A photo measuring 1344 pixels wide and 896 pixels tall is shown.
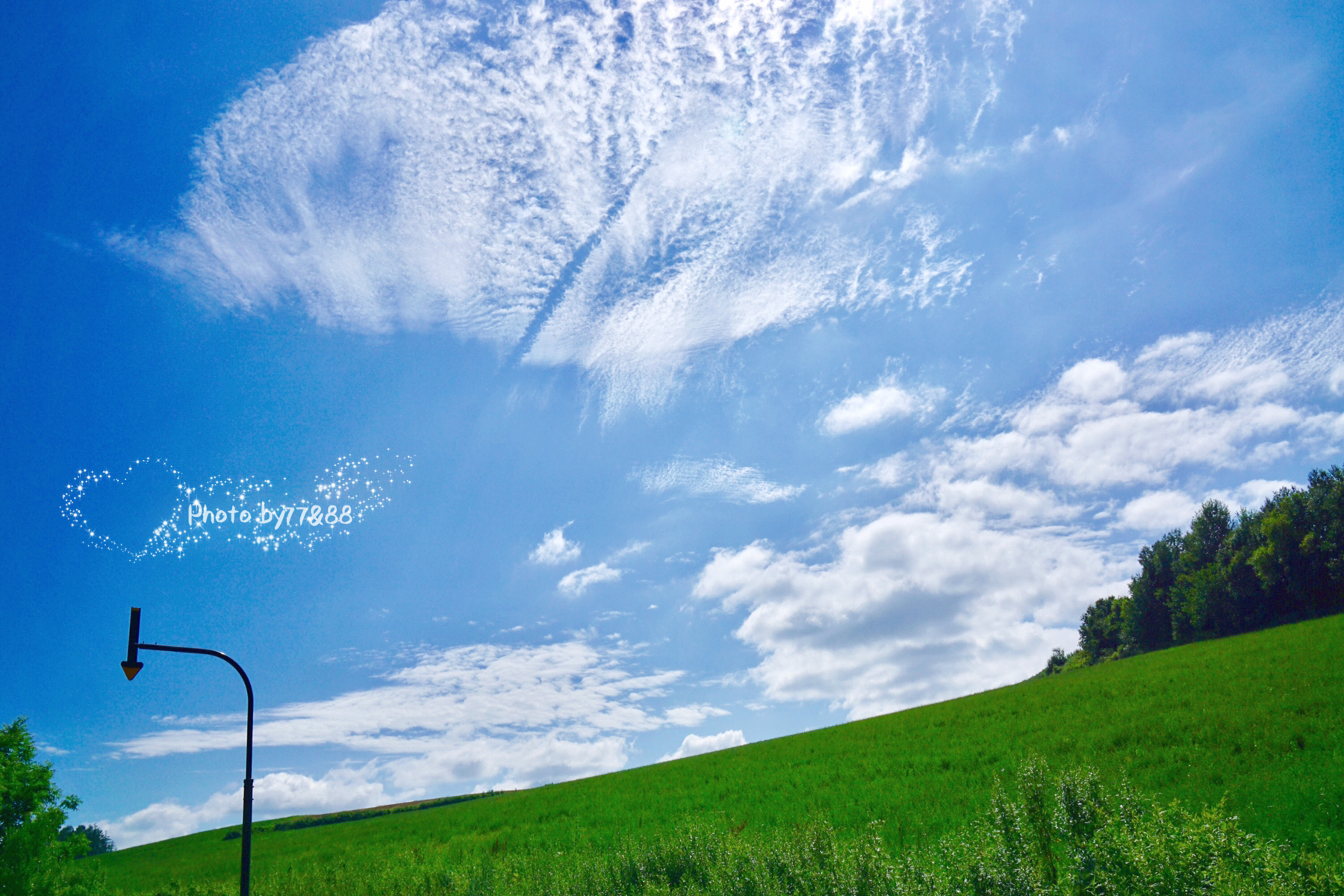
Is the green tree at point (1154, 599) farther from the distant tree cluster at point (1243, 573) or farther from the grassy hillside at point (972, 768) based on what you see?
the grassy hillside at point (972, 768)

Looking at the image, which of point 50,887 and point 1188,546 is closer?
point 50,887

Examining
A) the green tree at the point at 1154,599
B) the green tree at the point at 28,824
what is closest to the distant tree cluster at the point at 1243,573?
the green tree at the point at 1154,599

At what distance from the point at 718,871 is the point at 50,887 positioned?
1396 inches

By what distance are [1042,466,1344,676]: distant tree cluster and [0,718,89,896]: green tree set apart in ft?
293

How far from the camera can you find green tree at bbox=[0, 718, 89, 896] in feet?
101

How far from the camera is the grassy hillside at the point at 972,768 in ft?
66.5

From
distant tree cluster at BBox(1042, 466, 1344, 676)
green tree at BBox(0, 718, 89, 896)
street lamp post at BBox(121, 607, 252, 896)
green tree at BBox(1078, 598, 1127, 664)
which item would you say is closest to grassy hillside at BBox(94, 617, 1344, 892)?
green tree at BBox(0, 718, 89, 896)

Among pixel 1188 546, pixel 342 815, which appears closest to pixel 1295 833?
pixel 342 815

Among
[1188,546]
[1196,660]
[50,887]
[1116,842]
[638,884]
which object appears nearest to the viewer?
[1116,842]

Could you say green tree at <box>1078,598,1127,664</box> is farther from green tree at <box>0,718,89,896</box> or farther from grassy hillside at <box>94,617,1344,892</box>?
green tree at <box>0,718,89,896</box>

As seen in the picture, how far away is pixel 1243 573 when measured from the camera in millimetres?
69875

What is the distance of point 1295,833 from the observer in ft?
51.3

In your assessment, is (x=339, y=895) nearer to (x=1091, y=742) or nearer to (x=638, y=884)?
(x=638, y=884)

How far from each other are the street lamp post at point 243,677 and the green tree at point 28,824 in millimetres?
23760
